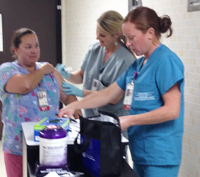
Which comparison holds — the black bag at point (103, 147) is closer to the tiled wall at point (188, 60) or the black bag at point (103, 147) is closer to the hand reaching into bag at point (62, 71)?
the tiled wall at point (188, 60)

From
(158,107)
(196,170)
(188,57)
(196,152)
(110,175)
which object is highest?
(188,57)

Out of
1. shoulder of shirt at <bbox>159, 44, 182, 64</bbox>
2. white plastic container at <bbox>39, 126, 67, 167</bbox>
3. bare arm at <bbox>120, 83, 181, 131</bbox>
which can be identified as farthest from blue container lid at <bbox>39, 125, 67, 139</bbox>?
shoulder of shirt at <bbox>159, 44, 182, 64</bbox>

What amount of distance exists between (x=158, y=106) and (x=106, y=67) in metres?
0.85

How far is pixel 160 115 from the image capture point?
1446 mm

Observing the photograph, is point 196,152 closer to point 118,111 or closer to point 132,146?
point 118,111

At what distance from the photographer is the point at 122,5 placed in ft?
10.5

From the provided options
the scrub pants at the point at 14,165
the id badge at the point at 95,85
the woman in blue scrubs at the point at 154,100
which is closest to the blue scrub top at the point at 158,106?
the woman in blue scrubs at the point at 154,100

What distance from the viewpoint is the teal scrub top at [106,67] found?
7.26 ft

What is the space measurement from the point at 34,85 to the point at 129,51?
766 mm

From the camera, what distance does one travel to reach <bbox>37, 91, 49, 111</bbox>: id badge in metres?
2.12

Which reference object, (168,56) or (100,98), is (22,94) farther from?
(168,56)

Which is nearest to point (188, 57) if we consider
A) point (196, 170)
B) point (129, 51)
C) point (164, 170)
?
point (129, 51)

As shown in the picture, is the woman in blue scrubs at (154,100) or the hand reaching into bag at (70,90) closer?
the woman in blue scrubs at (154,100)

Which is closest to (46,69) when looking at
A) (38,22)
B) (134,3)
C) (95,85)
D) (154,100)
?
(95,85)
